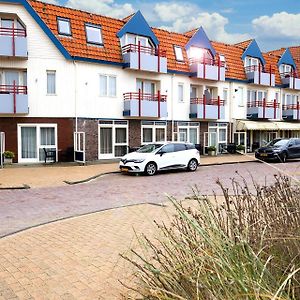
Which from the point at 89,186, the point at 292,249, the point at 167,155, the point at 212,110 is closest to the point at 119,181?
the point at 89,186

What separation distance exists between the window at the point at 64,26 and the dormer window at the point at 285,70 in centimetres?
2234

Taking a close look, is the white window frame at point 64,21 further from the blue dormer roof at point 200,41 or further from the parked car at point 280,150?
the parked car at point 280,150

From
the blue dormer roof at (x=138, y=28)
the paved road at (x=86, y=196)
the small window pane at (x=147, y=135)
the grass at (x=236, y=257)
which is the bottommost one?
the paved road at (x=86, y=196)

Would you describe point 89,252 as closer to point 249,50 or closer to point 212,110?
point 212,110

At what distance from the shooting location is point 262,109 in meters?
30.8

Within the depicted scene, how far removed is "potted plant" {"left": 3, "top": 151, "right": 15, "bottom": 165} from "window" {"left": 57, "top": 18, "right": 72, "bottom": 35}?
7.97 meters

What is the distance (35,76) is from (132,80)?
6.55 m

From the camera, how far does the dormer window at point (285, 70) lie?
115ft

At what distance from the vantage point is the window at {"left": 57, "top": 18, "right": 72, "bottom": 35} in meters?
21.6

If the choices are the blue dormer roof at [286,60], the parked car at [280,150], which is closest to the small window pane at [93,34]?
the parked car at [280,150]

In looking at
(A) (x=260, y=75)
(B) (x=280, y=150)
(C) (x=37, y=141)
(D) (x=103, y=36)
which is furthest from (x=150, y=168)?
(A) (x=260, y=75)

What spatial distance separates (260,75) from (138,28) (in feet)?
41.5

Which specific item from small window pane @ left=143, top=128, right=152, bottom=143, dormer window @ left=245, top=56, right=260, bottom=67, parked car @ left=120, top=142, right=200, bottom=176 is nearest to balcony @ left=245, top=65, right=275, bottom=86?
dormer window @ left=245, top=56, right=260, bottom=67

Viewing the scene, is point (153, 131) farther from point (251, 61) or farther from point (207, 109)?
point (251, 61)
